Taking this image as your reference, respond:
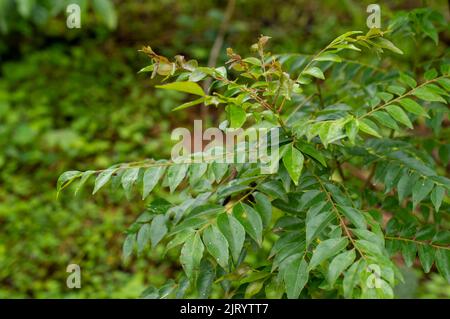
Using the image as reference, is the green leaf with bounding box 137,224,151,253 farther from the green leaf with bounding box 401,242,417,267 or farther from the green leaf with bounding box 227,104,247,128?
the green leaf with bounding box 401,242,417,267

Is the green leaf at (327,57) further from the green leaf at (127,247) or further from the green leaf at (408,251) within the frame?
the green leaf at (127,247)

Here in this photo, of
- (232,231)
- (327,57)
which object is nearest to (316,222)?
(232,231)

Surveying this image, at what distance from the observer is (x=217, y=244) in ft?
4.28

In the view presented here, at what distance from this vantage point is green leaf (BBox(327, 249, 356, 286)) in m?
1.14

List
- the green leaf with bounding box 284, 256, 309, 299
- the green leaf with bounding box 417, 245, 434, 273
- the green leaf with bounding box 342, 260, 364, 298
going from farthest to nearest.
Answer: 1. the green leaf with bounding box 417, 245, 434, 273
2. the green leaf with bounding box 284, 256, 309, 299
3. the green leaf with bounding box 342, 260, 364, 298

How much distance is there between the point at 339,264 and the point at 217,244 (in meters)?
0.31

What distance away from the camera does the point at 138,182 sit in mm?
1502

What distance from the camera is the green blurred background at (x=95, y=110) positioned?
10.9 feet

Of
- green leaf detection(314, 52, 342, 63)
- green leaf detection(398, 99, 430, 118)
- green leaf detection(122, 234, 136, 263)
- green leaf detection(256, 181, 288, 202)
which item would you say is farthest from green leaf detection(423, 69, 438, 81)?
green leaf detection(122, 234, 136, 263)

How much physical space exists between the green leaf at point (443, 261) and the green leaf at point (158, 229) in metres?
0.81

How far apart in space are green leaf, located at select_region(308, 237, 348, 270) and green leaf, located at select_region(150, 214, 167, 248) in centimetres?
61

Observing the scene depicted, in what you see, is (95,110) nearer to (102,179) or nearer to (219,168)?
(102,179)
